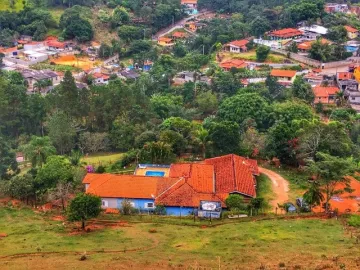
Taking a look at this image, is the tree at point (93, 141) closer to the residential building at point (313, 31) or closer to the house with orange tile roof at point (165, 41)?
the house with orange tile roof at point (165, 41)

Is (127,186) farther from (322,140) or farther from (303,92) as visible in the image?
(303,92)

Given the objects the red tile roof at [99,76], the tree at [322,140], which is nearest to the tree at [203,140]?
the tree at [322,140]

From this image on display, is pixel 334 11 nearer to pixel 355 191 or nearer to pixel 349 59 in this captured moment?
pixel 349 59

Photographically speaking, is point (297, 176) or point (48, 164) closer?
point (48, 164)

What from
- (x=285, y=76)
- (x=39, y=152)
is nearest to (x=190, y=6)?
(x=285, y=76)

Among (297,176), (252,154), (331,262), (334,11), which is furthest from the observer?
(334,11)

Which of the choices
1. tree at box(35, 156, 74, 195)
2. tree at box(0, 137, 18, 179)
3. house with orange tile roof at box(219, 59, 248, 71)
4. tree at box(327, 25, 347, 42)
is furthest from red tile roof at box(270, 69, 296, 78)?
tree at box(35, 156, 74, 195)

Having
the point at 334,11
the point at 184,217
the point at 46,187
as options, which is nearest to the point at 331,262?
the point at 184,217

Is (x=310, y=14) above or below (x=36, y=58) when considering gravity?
above
